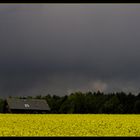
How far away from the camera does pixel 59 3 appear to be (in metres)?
1.85

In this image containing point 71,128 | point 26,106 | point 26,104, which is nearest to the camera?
point 71,128

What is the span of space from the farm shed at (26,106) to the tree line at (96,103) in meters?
14.4

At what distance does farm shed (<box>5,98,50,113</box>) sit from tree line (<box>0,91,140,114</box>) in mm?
14378

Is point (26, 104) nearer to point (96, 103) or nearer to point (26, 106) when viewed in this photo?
point (26, 106)

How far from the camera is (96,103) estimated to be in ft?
303

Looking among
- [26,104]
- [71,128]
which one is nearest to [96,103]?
[26,104]

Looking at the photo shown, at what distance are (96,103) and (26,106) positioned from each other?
27201mm

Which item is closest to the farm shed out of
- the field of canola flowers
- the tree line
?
Answer: the tree line

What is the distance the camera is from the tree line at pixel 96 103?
277 feet

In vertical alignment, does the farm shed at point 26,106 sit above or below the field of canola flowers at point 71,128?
below

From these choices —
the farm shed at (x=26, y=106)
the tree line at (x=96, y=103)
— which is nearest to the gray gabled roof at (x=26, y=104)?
the farm shed at (x=26, y=106)

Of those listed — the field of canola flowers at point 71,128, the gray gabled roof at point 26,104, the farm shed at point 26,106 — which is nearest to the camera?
the field of canola flowers at point 71,128

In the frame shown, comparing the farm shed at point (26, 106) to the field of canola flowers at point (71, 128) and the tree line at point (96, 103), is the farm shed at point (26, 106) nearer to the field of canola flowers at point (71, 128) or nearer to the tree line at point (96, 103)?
the tree line at point (96, 103)

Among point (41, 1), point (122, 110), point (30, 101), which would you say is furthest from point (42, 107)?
point (41, 1)
